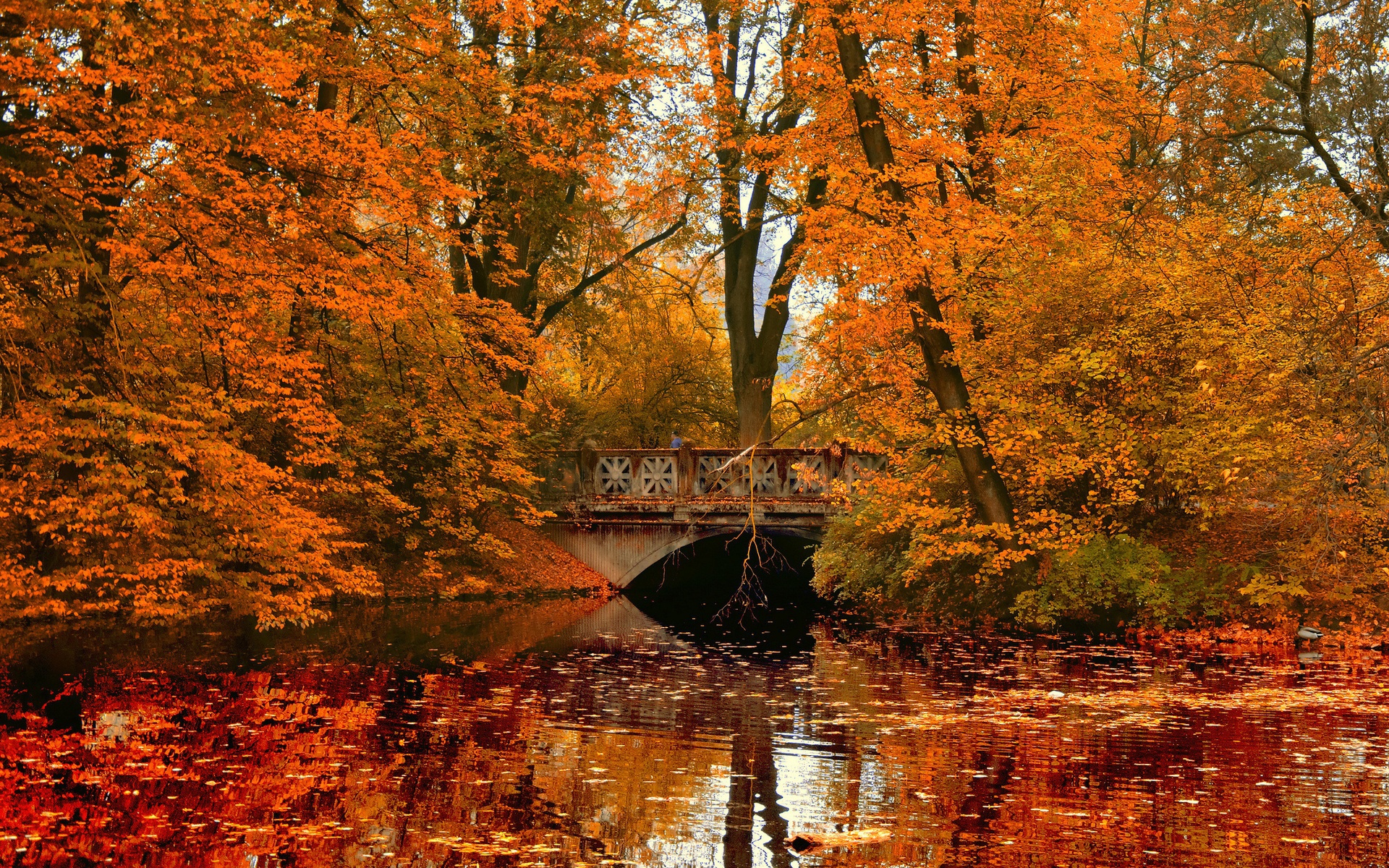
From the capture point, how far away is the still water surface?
5.88 m

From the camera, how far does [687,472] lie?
25.0 metres

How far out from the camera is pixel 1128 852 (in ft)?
19.1

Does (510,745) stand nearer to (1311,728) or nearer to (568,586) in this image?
(1311,728)

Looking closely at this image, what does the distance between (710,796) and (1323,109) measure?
594 inches

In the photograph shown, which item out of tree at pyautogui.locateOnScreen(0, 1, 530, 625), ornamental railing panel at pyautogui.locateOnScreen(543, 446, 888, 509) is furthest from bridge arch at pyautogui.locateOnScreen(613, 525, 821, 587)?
tree at pyautogui.locateOnScreen(0, 1, 530, 625)

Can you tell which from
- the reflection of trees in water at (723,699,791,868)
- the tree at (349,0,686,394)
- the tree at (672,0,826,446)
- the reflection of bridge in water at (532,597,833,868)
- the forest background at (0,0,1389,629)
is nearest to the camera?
the reflection of trees in water at (723,699,791,868)

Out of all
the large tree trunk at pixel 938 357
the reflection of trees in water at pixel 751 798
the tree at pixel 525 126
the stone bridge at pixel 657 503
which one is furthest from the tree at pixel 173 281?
the stone bridge at pixel 657 503

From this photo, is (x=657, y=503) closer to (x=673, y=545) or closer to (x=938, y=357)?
(x=673, y=545)

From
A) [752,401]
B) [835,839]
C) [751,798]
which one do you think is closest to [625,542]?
[752,401]

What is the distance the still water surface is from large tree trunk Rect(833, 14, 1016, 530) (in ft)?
8.89

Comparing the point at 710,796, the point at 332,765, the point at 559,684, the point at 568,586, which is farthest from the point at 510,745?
the point at 568,586

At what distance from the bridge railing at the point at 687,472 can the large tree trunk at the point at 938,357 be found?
506cm

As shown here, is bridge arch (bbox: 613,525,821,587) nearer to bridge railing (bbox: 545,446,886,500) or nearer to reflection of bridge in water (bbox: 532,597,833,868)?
bridge railing (bbox: 545,446,886,500)

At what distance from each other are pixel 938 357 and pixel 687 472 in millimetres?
9317
